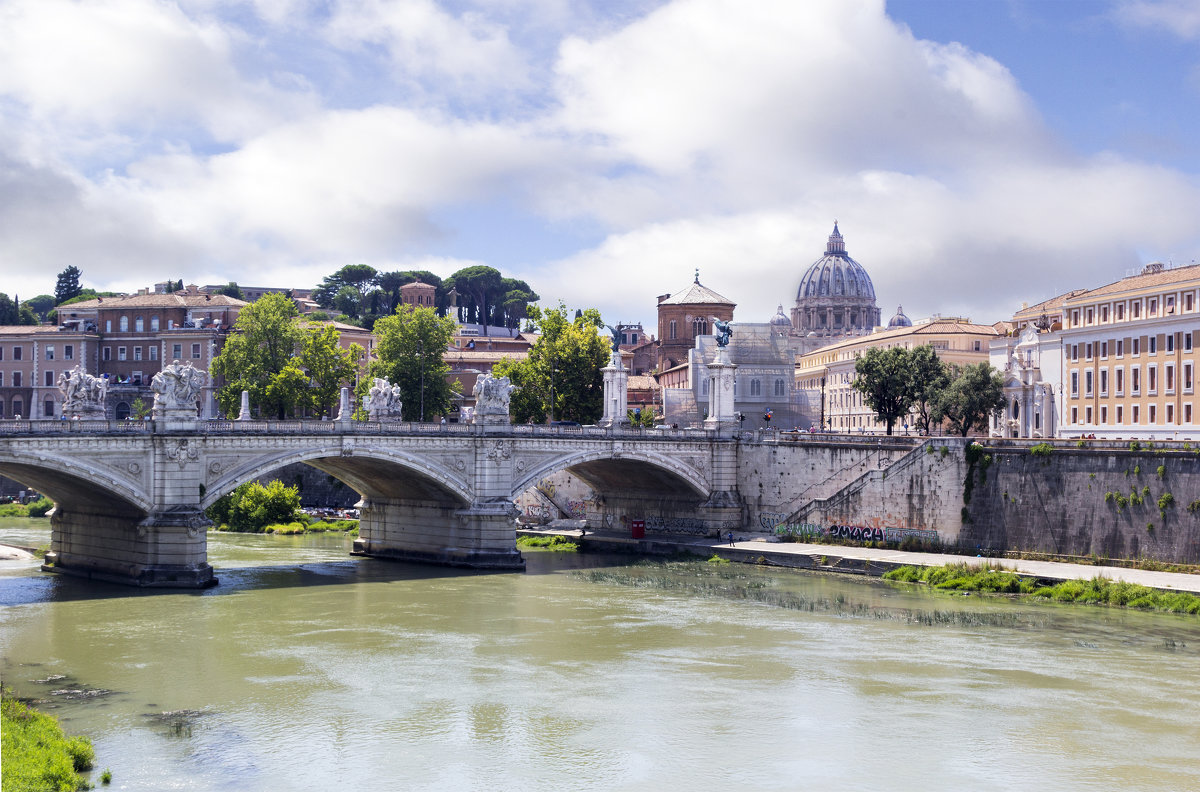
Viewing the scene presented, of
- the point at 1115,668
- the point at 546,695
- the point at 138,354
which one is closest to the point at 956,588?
the point at 1115,668

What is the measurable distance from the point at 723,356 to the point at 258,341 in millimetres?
23044

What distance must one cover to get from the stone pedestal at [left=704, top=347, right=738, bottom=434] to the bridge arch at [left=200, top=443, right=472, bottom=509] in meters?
11.6

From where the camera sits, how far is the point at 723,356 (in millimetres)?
48688

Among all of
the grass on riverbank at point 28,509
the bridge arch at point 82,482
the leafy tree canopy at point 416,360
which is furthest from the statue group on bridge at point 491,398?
the grass on riverbank at point 28,509

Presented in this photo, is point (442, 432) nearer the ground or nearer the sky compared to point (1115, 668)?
nearer the sky

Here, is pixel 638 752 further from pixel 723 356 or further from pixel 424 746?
pixel 723 356

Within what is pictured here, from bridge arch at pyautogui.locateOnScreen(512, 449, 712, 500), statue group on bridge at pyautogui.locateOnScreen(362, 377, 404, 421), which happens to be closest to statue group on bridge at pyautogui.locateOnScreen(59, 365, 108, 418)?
statue group on bridge at pyautogui.locateOnScreen(362, 377, 404, 421)

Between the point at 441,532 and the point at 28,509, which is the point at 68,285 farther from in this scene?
the point at 441,532

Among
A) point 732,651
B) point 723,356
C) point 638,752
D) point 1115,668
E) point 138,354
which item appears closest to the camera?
point 638,752

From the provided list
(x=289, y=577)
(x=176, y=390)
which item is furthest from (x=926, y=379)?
(x=176, y=390)

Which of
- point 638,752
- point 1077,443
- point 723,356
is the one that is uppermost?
point 723,356

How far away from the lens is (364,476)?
43.8 meters

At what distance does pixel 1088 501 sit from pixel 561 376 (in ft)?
89.4

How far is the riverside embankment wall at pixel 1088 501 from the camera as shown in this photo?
3550 cm
